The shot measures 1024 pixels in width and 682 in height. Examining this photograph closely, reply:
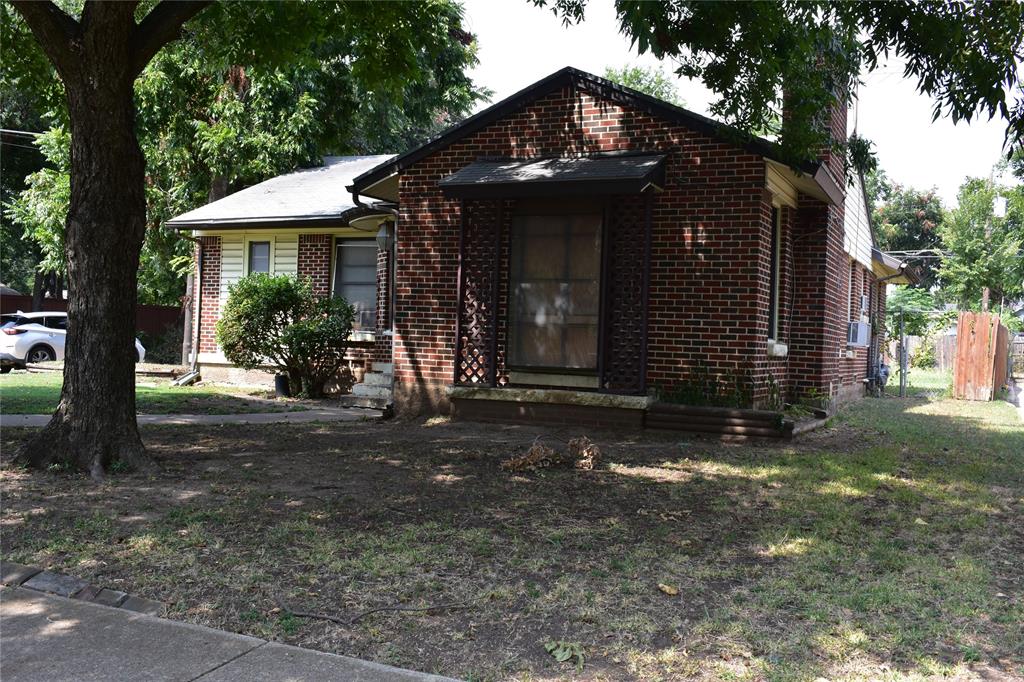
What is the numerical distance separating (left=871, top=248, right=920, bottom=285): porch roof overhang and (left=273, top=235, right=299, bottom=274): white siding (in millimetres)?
11976

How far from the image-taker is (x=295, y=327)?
14289 mm

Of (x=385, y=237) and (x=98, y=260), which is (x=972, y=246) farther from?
(x=98, y=260)

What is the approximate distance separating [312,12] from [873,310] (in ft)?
52.5

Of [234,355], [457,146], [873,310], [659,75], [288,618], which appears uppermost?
[659,75]

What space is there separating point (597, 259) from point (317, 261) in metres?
7.48

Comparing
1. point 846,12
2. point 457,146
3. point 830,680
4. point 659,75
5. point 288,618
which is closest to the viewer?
point 830,680

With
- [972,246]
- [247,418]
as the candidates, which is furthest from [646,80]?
[247,418]

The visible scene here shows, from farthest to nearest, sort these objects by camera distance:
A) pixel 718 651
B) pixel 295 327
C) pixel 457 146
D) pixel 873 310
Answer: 1. pixel 873 310
2. pixel 295 327
3. pixel 457 146
4. pixel 718 651

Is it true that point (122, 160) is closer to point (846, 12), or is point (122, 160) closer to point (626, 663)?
point (626, 663)

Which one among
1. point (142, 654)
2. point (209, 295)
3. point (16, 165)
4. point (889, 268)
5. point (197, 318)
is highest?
point (16, 165)

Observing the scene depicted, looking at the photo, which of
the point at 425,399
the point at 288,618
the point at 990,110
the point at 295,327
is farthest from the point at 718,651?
the point at 295,327

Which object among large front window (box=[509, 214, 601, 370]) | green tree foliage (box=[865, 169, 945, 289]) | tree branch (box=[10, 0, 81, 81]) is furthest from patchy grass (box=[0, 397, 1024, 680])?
green tree foliage (box=[865, 169, 945, 289])

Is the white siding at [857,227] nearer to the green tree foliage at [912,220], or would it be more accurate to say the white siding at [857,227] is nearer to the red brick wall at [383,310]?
the red brick wall at [383,310]

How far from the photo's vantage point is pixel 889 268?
19.3 metres
